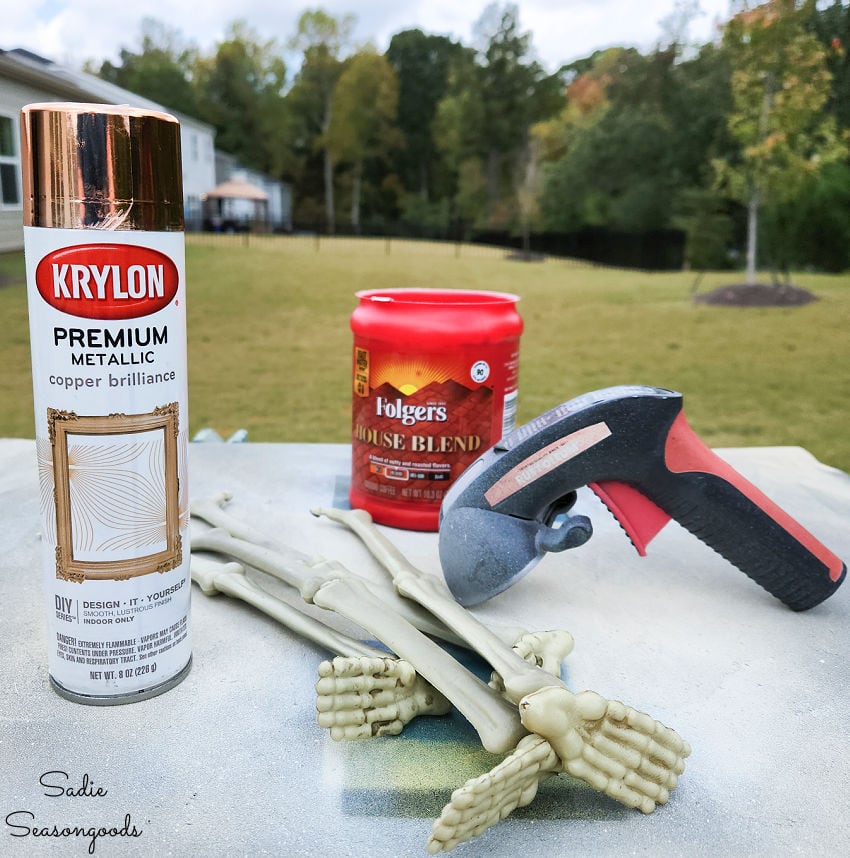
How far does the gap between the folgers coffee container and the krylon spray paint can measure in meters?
0.43

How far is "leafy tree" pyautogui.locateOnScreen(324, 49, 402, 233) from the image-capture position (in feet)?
10.0

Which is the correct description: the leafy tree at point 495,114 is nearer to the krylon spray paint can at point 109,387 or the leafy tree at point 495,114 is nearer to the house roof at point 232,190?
the house roof at point 232,190

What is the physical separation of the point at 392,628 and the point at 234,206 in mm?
2778

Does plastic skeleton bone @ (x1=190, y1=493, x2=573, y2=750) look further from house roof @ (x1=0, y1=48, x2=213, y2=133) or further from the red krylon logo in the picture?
house roof @ (x1=0, y1=48, x2=213, y2=133)

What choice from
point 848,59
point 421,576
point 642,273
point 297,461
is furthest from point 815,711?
point 642,273

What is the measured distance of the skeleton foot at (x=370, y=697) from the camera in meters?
0.66

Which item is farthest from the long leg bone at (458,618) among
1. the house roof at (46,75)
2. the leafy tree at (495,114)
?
the leafy tree at (495,114)

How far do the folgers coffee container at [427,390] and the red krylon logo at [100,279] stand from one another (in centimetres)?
50

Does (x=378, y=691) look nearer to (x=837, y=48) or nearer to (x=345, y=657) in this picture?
(x=345, y=657)

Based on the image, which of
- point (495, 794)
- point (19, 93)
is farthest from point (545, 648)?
point (19, 93)

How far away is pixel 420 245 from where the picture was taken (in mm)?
3326

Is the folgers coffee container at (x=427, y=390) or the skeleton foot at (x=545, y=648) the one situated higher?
the folgers coffee container at (x=427, y=390)

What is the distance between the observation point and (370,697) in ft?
2.24

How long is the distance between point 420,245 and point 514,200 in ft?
1.33
